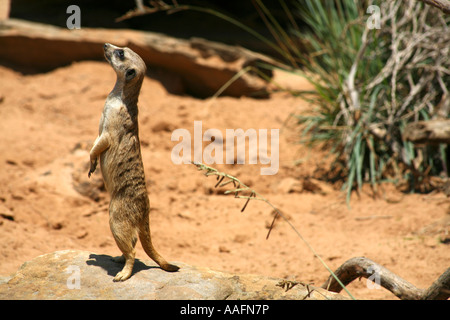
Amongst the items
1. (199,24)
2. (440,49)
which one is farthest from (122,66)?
(199,24)

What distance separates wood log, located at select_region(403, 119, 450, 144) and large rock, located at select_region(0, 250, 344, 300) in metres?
1.92

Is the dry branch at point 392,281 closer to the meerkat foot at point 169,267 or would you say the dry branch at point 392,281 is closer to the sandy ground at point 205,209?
the sandy ground at point 205,209

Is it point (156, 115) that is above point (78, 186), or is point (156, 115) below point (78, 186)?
above

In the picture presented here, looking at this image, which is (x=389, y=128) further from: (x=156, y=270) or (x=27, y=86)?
(x=27, y=86)

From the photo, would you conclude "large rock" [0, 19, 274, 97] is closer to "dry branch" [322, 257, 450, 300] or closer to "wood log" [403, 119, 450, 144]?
"wood log" [403, 119, 450, 144]

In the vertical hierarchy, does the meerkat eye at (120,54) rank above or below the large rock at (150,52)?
below

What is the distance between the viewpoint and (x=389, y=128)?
16.1 feet

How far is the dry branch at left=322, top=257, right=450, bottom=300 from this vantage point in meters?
2.46

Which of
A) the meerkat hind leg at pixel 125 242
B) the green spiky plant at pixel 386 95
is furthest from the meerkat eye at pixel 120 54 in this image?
the green spiky plant at pixel 386 95

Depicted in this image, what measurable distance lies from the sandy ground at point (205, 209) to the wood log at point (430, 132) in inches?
27.1

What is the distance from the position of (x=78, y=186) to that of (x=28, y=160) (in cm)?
77

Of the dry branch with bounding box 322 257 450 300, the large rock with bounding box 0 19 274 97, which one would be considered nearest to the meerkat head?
the dry branch with bounding box 322 257 450 300

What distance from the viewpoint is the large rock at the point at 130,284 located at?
2197mm

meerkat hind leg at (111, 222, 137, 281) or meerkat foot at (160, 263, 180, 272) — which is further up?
meerkat hind leg at (111, 222, 137, 281)
